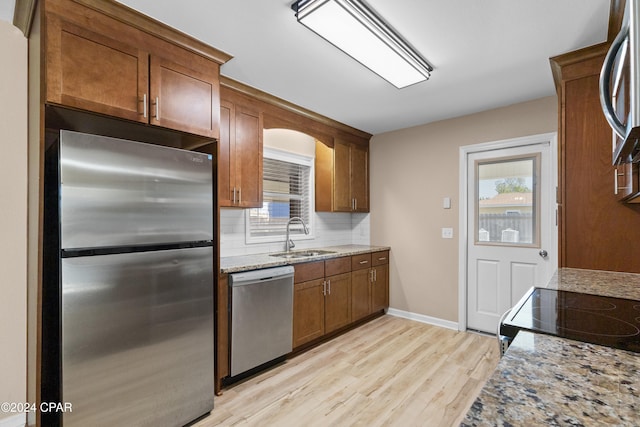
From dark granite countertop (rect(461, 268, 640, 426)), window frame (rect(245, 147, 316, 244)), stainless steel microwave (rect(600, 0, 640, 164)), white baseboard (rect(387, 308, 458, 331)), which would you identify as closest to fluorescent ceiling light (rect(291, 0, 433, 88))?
stainless steel microwave (rect(600, 0, 640, 164))

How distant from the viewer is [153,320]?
5.86ft

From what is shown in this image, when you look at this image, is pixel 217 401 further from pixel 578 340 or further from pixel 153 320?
pixel 578 340

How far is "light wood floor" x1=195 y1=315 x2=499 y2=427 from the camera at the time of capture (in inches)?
80.0

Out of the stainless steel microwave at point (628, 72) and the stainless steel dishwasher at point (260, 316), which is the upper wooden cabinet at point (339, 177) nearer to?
the stainless steel dishwasher at point (260, 316)

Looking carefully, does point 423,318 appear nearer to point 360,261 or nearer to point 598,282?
point 360,261

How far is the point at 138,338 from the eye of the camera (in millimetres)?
1727

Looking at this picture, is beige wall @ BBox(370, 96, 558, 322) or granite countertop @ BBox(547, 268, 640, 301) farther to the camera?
beige wall @ BBox(370, 96, 558, 322)

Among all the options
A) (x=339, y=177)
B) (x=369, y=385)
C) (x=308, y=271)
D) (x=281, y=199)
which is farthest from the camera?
(x=339, y=177)

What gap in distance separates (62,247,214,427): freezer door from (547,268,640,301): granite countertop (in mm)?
2049

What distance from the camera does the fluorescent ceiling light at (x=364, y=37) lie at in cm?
169

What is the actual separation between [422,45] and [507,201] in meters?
2.04

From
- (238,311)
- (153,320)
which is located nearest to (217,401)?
(238,311)
